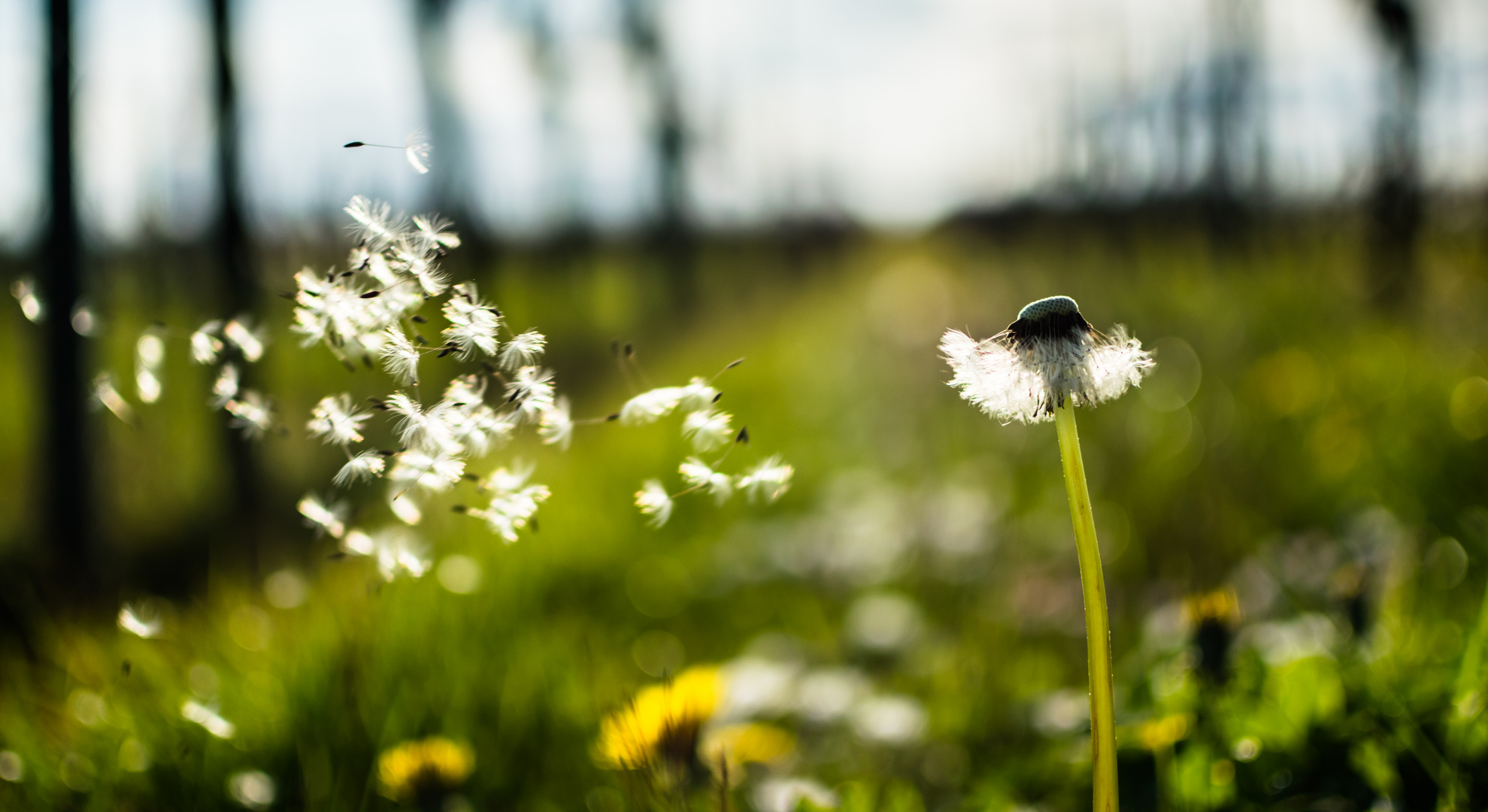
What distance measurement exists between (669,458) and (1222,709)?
319 centimetres

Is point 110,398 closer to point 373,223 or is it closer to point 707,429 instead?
point 373,223

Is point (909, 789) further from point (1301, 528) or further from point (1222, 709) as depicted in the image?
point (1301, 528)

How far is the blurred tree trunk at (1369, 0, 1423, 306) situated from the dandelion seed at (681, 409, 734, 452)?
16.4 ft

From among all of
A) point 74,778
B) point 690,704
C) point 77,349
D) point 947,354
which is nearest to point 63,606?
point 77,349

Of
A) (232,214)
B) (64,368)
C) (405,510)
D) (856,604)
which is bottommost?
(856,604)

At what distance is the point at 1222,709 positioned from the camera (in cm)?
98

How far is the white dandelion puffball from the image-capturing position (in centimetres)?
52

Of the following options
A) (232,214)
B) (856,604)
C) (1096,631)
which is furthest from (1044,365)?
(232,214)

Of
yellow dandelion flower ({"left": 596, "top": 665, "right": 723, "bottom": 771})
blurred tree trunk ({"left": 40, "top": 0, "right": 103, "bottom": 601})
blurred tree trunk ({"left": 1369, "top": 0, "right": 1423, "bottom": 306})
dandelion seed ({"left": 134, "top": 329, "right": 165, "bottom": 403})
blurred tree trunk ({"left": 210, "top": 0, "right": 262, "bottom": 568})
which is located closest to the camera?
dandelion seed ({"left": 134, "top": 329, "right": 165, "bottom": 403})

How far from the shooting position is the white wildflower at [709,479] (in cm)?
52

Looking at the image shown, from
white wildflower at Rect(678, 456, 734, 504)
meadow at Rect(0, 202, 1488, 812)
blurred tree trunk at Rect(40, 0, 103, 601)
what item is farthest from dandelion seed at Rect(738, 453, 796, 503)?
blurred tree trunk at Rect(40, 0, 103, 601)

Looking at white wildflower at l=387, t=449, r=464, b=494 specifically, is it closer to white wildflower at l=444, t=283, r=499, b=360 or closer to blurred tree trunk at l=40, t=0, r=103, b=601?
white wildflower at l=444, t=283, r=499, b=360

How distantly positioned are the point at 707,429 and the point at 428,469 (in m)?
0.21

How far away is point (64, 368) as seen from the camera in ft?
7.55
